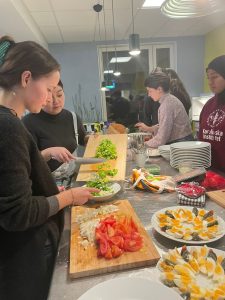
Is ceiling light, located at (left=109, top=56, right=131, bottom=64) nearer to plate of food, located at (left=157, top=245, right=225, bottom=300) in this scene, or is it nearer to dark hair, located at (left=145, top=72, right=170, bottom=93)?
dark hair, located at (left=145, top=72, right=170, bottom=93)

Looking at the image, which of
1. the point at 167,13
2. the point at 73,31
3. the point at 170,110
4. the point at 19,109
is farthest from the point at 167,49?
the point at 19,109

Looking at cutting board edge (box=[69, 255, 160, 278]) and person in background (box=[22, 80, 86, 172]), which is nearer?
cutting board edge (box=[69, 255, 160, 278])

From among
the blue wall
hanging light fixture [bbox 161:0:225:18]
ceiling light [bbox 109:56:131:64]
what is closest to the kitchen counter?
hanging light fixture [bbox 161:0:225:18]

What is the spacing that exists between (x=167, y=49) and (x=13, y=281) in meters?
6.40

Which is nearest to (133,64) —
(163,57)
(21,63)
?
(163,57)

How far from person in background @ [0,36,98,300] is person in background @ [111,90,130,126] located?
5289 mm

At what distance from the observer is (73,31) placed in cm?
521

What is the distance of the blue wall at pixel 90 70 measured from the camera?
244 inches

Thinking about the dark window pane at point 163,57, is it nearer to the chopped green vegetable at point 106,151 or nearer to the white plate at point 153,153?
the white plate at point 153,153

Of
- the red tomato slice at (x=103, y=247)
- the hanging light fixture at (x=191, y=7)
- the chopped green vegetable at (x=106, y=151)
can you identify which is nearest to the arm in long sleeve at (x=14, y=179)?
the red tomato slice at (x=103, y=247)

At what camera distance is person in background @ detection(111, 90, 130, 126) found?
20.9 feet

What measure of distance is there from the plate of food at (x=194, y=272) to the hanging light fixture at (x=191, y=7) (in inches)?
49.9

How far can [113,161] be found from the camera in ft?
6.15

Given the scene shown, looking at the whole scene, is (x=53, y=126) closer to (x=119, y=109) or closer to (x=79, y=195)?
(x=79, y=195)
